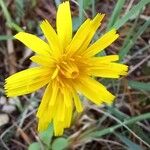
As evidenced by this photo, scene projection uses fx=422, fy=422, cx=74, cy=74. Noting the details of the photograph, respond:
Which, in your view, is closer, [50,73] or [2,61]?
[50,73]

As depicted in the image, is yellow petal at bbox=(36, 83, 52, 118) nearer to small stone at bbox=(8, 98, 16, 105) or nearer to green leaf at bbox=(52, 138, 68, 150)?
green leaf at bbox=(52, 138, 68, 150)

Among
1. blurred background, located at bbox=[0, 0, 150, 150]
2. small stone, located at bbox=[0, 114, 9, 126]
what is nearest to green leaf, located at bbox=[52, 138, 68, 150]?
blurred background, located at bbox=[0, 0, 150, 150]

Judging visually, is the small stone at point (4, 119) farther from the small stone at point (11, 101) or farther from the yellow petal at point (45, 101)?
the yellow petal at point (45, 101)

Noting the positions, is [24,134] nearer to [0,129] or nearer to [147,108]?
[0,129]

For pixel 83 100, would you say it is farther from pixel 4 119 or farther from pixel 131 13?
pixel 131 13

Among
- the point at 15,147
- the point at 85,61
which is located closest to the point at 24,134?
the point at 15,147

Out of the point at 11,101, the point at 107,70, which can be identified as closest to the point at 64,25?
the point at 107,70
